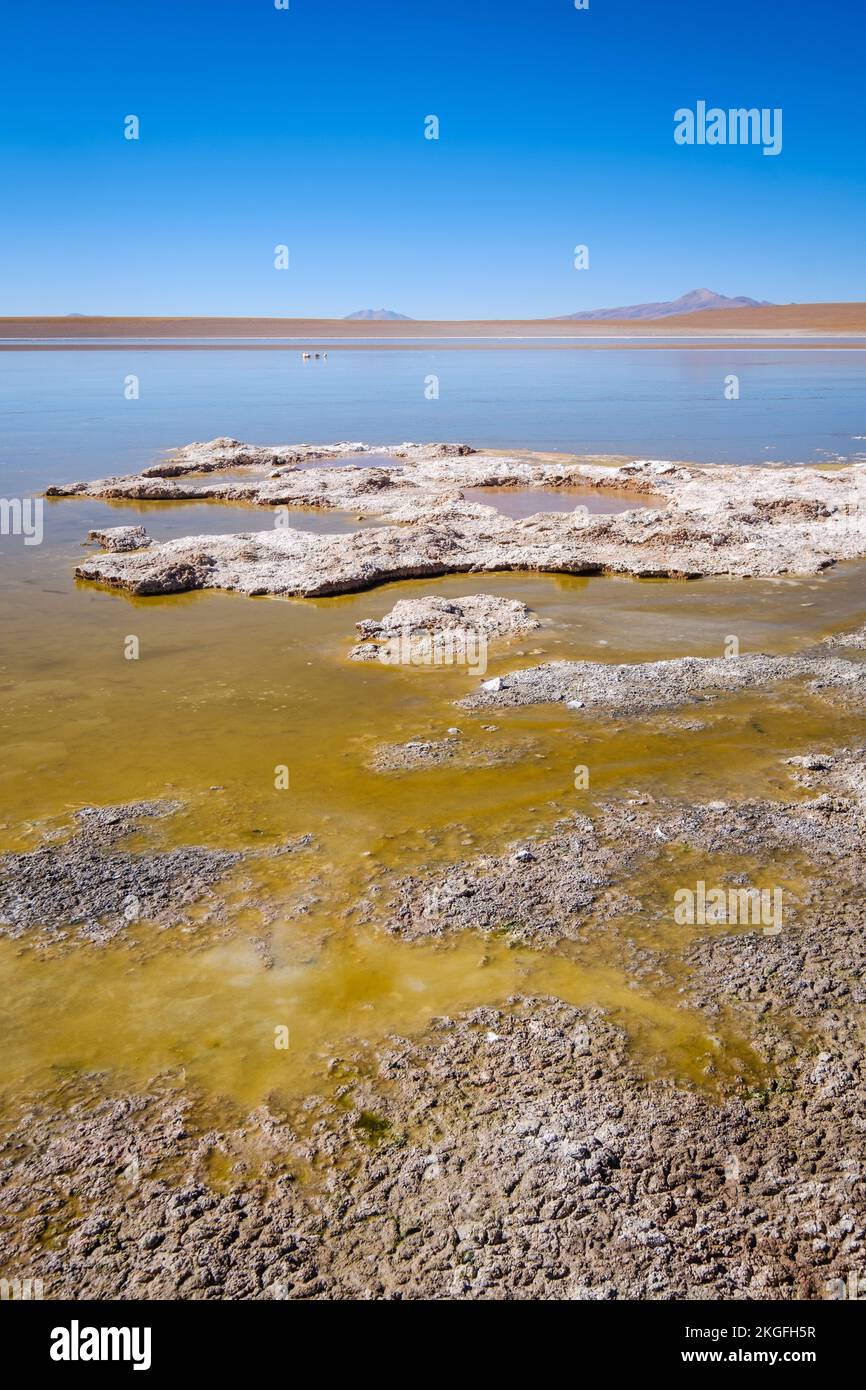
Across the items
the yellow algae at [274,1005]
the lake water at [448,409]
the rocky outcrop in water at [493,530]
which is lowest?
the yellow algae at [274,1005]

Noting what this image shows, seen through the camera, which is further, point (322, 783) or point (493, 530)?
point (493, 530)

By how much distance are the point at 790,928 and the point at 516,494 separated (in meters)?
13.9

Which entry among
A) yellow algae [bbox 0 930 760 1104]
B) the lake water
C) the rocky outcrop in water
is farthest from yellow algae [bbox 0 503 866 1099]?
the lake water

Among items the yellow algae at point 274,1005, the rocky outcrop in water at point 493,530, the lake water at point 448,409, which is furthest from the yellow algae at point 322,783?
the lake water at point 448,409

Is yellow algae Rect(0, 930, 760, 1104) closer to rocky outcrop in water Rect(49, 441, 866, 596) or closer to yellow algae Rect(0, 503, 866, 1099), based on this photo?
yellow algae Rect(0, 503, 866, 1099)

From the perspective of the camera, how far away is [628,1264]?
3.10 meters

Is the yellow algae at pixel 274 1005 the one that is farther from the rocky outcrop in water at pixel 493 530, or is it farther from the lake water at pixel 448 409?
the lake water at pixel 448 409

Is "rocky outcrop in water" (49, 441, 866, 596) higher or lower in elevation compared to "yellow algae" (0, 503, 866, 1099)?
higher

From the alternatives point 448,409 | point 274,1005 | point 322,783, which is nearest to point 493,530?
point 322,783

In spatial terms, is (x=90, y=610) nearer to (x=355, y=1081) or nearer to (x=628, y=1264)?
(x=355, y=1081)

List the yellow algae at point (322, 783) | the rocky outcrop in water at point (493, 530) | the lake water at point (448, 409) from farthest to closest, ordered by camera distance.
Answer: the lake water at point (448, 409) < the rocky outcrop in water at point (493, 530) < the yellow algae at point (322, 783)

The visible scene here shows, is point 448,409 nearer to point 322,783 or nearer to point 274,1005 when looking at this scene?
point 322,783
